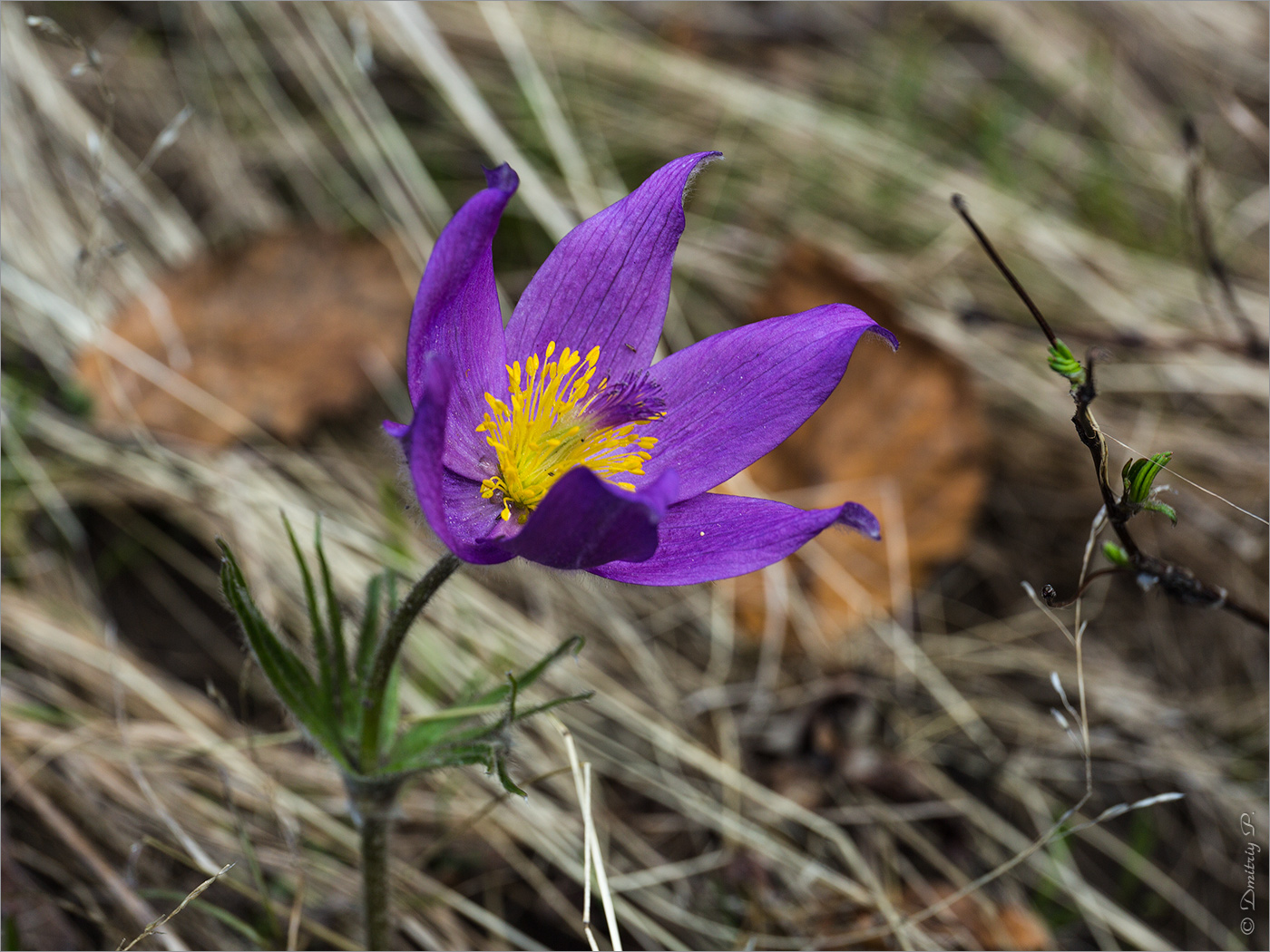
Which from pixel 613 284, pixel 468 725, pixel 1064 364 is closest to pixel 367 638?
pixel 468 725

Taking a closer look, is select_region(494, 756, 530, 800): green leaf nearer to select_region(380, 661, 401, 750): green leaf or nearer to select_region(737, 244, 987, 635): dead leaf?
select_region(380, 661, 401, 750): green leaf

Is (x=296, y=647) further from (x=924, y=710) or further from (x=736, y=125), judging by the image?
(x=736, y=125)

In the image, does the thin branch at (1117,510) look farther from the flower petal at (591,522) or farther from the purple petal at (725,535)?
the flower petal at (591,522)

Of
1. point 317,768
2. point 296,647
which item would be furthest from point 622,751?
point 296,647

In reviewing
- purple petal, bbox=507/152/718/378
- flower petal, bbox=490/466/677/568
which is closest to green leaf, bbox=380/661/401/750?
flower petal, bbox=490/466/677/568

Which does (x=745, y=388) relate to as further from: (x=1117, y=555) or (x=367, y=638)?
(x=367, y=638)

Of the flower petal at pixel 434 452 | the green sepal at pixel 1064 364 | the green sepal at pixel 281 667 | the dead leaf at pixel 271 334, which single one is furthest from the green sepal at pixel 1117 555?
the dead leaf at pixel 271 334
